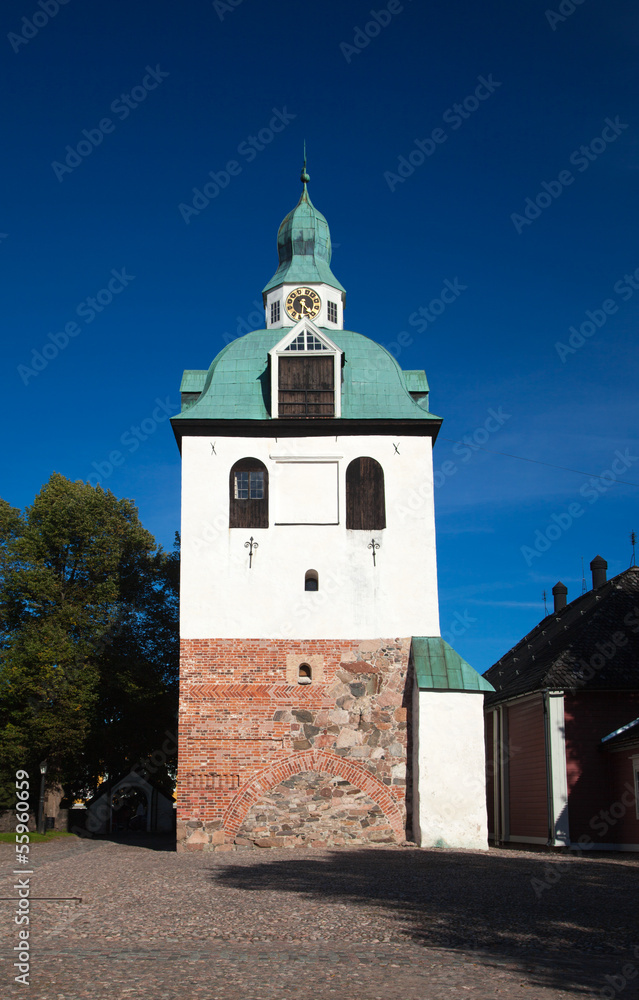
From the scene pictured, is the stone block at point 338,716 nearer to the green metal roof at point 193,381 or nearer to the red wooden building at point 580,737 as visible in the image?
the red wooden building at point 580,737

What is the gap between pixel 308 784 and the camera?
2170 centimetres

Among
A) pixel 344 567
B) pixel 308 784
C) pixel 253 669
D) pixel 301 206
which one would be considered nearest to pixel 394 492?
pixel 344 567

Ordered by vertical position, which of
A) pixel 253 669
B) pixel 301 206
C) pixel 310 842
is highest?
pixel 301 206

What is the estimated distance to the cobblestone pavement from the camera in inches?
278

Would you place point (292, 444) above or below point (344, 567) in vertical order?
above

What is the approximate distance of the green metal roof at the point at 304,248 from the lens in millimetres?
27672

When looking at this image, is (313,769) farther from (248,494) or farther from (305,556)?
(248,494)

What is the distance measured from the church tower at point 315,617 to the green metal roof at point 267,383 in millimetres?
50

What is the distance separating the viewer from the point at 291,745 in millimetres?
21828

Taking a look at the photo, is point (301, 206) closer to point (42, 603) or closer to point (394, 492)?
point (394, 492)

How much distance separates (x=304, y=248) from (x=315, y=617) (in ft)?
39.0

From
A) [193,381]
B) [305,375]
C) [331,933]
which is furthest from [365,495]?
[331,933]

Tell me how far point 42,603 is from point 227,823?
1614 cm

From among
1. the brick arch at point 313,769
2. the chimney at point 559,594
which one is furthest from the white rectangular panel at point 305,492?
the chimney at point 559,594
